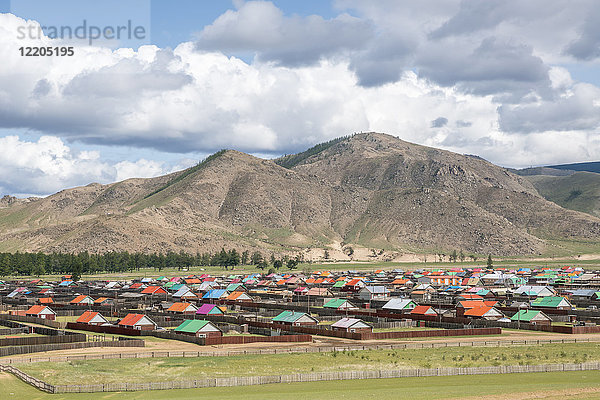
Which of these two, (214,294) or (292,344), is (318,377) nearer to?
(292,344)

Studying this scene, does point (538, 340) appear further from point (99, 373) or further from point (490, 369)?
point (99, 373)

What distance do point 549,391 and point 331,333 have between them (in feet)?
120

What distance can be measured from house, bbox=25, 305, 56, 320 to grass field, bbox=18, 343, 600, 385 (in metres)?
47.0

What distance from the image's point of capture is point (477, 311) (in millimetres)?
99500

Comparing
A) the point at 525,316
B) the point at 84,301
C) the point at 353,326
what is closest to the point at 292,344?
the point at 353,326

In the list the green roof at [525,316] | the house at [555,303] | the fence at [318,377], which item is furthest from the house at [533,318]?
the fence at [318,377]

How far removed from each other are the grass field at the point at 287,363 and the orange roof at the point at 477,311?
27.4 m

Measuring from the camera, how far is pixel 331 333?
8400 cm

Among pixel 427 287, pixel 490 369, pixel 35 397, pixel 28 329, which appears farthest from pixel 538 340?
pixel 427 287

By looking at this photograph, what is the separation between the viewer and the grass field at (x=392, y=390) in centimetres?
4850

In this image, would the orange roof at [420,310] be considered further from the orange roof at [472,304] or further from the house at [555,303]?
the house at [555,303]

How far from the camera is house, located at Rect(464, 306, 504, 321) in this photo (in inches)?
3831

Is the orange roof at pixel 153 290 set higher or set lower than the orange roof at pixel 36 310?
higher

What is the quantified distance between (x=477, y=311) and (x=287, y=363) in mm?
45225
